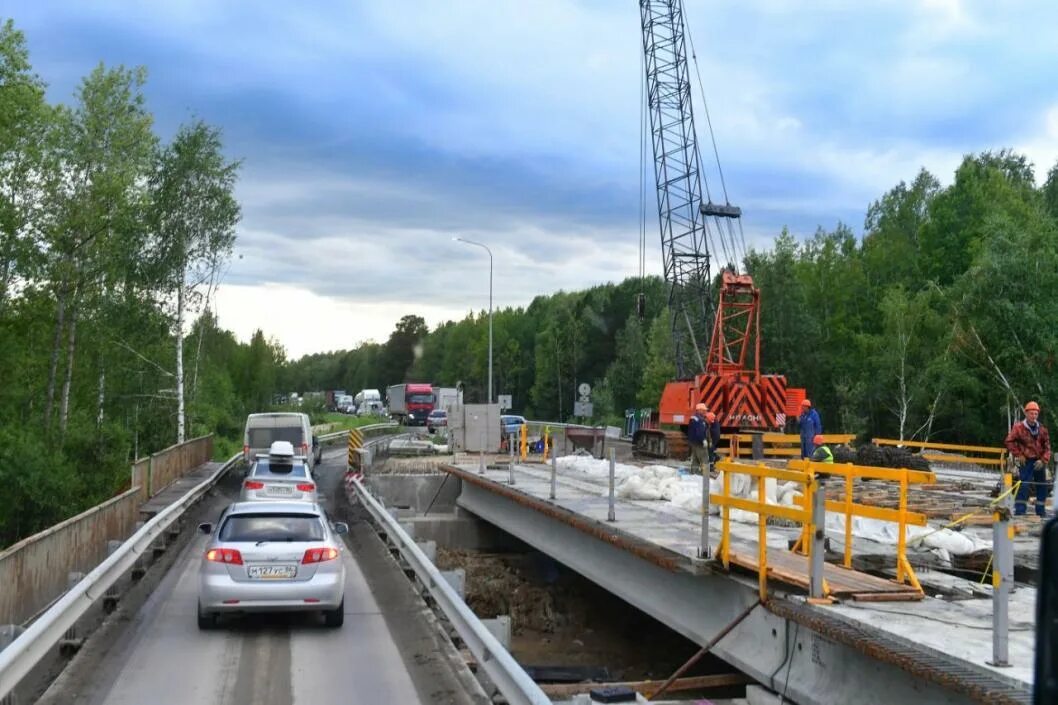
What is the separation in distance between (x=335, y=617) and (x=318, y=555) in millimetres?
790

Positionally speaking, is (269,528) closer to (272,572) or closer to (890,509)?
(272,572)

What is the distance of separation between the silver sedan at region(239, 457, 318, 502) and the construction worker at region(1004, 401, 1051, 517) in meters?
12.8

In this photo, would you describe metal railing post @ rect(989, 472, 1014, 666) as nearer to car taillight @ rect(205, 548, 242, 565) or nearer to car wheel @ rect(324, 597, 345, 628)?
car wheel @ rect(324, 597, 345, 628)

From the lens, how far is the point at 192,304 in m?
46.5

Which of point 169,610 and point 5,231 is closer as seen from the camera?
point 169,610

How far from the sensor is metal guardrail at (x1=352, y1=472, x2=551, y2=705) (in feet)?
24.4

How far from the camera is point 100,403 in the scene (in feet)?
148

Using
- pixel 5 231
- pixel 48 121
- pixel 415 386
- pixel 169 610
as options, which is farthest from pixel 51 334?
pixel 415 386

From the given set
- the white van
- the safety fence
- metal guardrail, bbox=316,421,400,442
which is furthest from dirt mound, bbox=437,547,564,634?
metal guardrail, bbox=316,421,400,442

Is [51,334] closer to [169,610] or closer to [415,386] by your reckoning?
[169,610]

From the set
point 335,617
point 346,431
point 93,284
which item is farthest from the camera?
point 346,431

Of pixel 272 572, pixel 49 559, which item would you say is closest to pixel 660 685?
pixel 272 572

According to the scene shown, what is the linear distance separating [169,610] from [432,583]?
11.0 feet

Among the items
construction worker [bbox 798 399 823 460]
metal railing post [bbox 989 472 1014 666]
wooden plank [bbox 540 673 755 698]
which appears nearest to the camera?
metal railing post [bbox 989 472 1014 666]
